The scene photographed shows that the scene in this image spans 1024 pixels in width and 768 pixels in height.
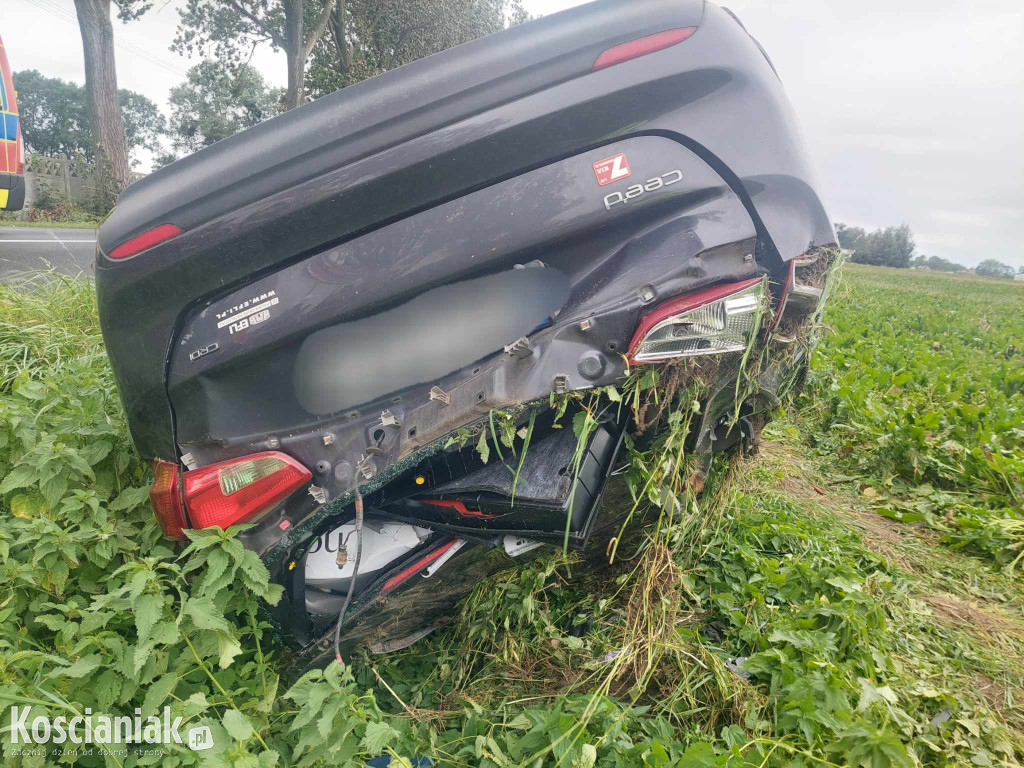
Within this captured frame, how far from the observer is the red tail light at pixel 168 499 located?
192cm

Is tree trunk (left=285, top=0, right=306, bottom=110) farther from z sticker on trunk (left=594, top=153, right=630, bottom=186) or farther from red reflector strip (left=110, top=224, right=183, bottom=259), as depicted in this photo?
z sticker on trunk (left=594, top=153, right=630, bottom=186)

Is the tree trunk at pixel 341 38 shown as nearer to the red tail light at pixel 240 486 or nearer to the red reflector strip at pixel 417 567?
the red tail light at pixel 240 486

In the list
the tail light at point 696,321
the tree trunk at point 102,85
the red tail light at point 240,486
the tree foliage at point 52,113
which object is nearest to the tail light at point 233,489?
the red tail light at point 240,486

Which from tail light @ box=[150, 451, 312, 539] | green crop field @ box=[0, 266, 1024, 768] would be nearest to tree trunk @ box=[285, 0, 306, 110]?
green crop field @ box=[0, 266, 1024, 768]

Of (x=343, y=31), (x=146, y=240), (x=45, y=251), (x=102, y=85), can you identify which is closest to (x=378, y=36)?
(x=343, y=31)

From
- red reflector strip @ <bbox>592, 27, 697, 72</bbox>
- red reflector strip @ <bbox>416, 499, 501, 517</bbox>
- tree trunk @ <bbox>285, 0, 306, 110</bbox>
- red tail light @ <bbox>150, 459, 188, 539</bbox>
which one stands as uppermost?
tree trunk @ <bbox>285, 0, 306, 110</bbox>

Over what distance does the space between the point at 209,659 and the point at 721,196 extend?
2148 mm

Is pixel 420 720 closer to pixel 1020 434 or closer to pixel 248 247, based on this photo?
pixel 248 247

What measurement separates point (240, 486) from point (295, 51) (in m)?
16.6

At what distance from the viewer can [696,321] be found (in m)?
1.68

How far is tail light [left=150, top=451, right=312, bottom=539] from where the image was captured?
1.84 metres

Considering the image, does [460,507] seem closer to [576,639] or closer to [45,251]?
[576,639]

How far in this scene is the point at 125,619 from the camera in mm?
1950

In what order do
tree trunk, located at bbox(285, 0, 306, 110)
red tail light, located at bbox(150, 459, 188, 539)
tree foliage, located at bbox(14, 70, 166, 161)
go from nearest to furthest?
red tail light, located at bbox(150, 459, 188, 539), tree trunk, located at bbox(285, 0, 306, 110), tree foliage, located at bbox(14, 70, 166, 161)
